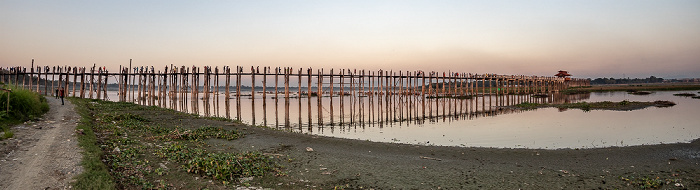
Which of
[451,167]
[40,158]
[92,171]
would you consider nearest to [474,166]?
[451,167]

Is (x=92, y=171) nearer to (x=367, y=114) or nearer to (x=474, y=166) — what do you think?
(x=474, y=166)

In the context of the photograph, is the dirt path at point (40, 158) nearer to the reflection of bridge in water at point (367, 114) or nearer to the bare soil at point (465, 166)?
the bare soil at point (465, 166)

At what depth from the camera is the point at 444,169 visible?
8.88m

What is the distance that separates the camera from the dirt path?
635 centimetres

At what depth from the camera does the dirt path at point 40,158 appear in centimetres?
635

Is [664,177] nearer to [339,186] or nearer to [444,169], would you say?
[444,169]

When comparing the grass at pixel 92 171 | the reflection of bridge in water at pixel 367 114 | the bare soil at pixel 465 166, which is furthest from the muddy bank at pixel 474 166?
the reflection of bridge in water at pixel 367 114

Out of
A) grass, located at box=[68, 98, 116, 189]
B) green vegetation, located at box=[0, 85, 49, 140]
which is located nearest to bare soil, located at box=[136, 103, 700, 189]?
grass, located at box=[68, 98, 116, 189]

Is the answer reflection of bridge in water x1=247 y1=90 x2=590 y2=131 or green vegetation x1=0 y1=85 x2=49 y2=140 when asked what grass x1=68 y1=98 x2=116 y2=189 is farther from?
reflection of bridge in water x1=247 y1=90 x2=590 y2=131

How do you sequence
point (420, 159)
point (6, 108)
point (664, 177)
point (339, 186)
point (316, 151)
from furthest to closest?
1. point (6, 108)
2. point (316, 151)
3. point (420, 159)
4. point (664, 177)
5. point (339, 186)

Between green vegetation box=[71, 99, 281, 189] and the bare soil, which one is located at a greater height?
green vegetation box=[71, 99, 281, 189]

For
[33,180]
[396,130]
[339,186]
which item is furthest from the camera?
[396,130]

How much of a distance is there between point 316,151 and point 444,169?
13.0 feet

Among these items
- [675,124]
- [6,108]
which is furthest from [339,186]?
[675,124]
